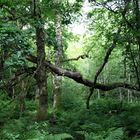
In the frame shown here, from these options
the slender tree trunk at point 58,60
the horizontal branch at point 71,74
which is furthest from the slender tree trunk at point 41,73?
the slender tree trunk at point 58,60

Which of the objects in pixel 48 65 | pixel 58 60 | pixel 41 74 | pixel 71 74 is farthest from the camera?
pixel 58 60

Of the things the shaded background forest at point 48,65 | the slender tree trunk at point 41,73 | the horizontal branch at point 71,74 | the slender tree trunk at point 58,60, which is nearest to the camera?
the shaded background forest at point 48,65

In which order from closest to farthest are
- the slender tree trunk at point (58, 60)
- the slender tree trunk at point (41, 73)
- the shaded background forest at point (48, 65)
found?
the shaded background forest at point (48, 65) < the slender tree trunk at point (41, 73) < the slender tree trunk at point (58, 60)

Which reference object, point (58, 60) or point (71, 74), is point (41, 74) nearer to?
point (71, 74)

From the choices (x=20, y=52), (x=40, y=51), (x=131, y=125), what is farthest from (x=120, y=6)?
(x=20, y=52)

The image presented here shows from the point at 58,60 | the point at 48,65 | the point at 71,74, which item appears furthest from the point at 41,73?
the point at 58,60

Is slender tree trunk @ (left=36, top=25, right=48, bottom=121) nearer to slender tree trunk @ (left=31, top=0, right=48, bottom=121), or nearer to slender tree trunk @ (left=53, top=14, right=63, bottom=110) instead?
slender tree trunk @ (left=31, top=0, right=48, bottom=121)

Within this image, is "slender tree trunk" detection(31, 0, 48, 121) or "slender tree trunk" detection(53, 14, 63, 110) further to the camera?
"slender tree trunk" detection(53, 14, 63, 110)

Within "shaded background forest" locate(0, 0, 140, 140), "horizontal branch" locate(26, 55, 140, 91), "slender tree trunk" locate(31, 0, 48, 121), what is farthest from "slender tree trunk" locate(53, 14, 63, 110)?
"slender tree trunk" locate(31, 0, 48, 121)

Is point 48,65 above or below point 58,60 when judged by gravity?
below

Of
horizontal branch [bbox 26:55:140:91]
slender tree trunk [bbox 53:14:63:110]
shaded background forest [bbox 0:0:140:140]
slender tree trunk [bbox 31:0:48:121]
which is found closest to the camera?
shaded background forest [bbox 0:0:140:140]

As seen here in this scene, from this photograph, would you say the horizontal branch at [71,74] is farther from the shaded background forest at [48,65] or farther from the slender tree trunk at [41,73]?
the slender tree trunk at [41,73]

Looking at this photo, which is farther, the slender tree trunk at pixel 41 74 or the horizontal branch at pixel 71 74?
the horizontal branch at pixel 71 74

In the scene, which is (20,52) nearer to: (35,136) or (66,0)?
(35,136)
